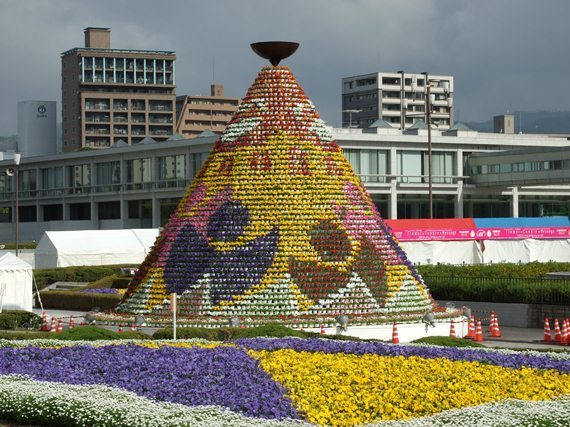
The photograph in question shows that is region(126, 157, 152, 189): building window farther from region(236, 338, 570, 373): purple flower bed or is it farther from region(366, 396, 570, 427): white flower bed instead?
region(366, 396, 570, 427): white flower bed

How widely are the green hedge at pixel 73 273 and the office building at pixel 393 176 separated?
70.8ft

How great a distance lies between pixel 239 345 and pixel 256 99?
1299 centimetres

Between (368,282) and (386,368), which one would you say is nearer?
(386,368)

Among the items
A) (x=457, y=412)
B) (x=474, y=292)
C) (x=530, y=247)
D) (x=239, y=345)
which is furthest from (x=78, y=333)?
(x=530, y=247)

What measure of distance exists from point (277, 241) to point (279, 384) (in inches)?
543

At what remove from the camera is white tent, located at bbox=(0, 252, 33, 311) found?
45250 mm

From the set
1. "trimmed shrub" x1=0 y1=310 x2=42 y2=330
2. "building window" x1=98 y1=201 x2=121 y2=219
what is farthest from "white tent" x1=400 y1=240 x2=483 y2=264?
"building window" x1=98 y1=201 x2=121 y2=219

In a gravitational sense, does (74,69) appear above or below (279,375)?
above

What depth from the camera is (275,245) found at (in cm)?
3338

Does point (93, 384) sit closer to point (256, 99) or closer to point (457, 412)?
point (457, 412)

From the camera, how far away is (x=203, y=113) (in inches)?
7042

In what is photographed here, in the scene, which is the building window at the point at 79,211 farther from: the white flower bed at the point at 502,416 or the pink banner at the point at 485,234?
the white flower bed at the point at 502,416

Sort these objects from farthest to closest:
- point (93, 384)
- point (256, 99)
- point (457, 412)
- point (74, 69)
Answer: point (74, 69), point (256, 99), point (93, 384), point (457, 412)

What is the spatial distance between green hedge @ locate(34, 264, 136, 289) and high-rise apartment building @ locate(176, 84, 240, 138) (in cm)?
11050
